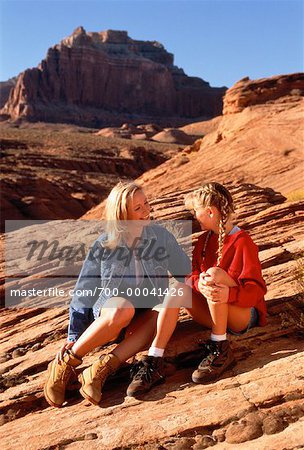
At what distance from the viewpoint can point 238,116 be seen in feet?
53.1

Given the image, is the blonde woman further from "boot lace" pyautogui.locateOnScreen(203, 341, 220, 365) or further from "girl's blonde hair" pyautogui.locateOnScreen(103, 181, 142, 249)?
"boot lace" pyautogui.locateOnScreen(203, 341, 220, 365)

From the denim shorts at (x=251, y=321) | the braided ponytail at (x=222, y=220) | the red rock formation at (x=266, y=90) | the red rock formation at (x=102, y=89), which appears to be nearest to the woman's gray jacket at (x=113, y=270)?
the braided ponytail at (x=222, y=220)

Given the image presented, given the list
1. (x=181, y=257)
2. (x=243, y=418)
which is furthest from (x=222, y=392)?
(x=181, y=257)

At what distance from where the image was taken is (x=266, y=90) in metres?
16.6

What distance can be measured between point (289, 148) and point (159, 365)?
10.9m

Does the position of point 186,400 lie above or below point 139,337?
below

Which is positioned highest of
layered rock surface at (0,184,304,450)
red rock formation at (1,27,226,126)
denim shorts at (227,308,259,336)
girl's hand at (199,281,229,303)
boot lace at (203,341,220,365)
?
red rock formation at (1,27,226,126)

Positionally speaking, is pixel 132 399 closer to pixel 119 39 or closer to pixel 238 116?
pixel 238 116

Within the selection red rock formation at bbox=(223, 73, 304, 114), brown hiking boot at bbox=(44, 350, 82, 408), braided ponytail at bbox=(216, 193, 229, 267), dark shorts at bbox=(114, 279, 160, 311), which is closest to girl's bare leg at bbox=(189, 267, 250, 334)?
braided ponytail at bbox=(216, 193, 229, 267)

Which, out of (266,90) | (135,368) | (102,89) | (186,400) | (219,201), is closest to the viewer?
(186,400)

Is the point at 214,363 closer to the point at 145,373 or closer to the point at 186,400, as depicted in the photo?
the point at 186,400

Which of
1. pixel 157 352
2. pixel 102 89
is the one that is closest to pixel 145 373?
pixel 157 352

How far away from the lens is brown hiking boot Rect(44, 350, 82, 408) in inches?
140

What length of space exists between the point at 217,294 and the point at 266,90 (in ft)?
47.1
